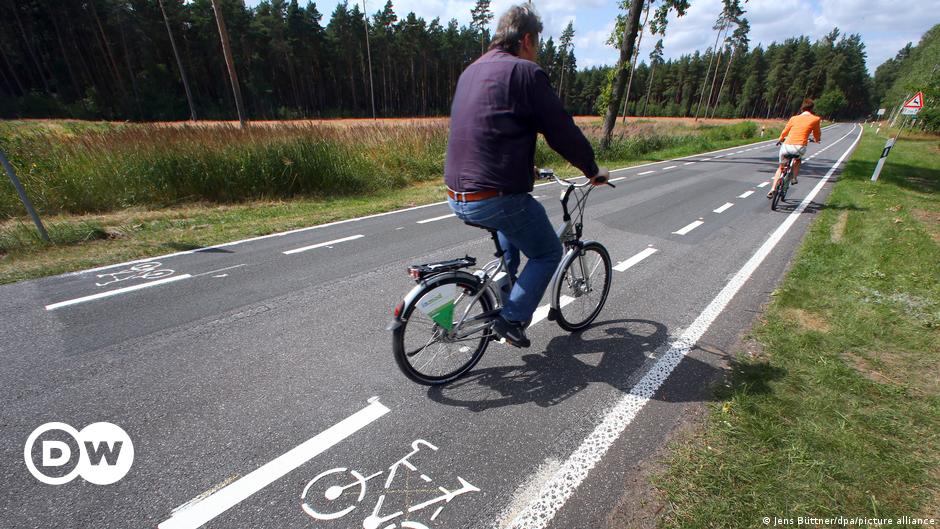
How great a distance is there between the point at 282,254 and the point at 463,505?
4.65m

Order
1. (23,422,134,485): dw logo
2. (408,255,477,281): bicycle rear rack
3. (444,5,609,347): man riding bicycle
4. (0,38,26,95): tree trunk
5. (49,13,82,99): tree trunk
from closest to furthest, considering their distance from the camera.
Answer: (23,422,134,485): dw logo → (444,5,609,347): man riding bicycle → (408,255,477,281): bicycle rear rack → (0,38,26,95): tree trunk → (49,13,82,99): tree trunk

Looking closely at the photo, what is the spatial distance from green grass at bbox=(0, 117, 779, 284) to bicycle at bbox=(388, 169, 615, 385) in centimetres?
498

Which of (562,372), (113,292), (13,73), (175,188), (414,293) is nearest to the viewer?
(414,293)

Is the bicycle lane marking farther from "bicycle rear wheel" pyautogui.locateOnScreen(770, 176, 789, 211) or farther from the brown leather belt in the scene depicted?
"bicycle rear wheel" pyautogui.locateOnScreen(770, 176, 789, 211)

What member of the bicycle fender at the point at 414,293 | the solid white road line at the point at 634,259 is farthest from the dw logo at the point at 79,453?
the solid white road line at the point at 634,259

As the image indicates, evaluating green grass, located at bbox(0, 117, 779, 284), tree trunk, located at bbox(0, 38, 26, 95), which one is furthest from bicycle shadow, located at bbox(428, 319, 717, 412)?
tree trunk, located at bbox(0, 38, 26, 95)

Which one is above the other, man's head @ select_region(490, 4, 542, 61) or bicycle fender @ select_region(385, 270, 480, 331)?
man's head @ select_region(490, 4, 542, 61)

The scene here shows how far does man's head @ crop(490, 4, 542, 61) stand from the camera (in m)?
2.29

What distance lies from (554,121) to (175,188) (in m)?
9.65

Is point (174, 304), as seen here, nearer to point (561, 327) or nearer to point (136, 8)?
point (561, 327)

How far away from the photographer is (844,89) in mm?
85438

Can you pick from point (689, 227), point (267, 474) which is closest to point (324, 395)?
point (267, 474)

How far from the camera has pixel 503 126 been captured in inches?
85.8

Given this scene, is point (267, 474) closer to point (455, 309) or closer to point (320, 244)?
point (455, 309)
